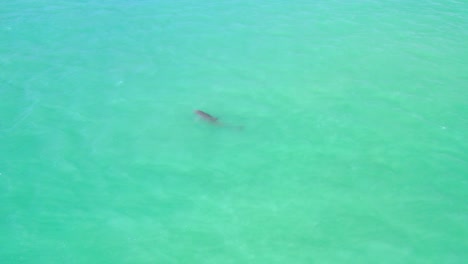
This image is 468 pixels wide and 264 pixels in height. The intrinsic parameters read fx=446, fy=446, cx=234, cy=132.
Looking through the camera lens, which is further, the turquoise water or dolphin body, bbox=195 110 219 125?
dolphin body, bbox=195 110 219 125

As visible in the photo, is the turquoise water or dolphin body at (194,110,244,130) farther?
dolphin body at (194,110,244,130)

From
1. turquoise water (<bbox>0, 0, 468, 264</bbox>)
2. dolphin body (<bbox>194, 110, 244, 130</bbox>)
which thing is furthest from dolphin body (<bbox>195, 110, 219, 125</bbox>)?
turquoise water (<bbox>0, 0, 468, 264</bbox>)

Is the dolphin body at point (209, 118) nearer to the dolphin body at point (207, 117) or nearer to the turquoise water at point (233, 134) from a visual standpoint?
the dolphin body at point (207, 117)

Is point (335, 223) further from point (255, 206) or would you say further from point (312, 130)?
point (312, 130)

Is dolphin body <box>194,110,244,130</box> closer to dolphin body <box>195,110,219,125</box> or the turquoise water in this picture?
dolphin body <box>195,110,219,125</box>

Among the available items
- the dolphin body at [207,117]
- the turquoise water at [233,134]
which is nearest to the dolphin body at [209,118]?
the dolphin body at [207,117]

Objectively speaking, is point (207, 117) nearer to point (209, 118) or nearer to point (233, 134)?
point (209, 118)

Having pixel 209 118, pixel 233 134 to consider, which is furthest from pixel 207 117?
pixel 233 134

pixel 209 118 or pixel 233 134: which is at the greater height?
pixel 209 118
